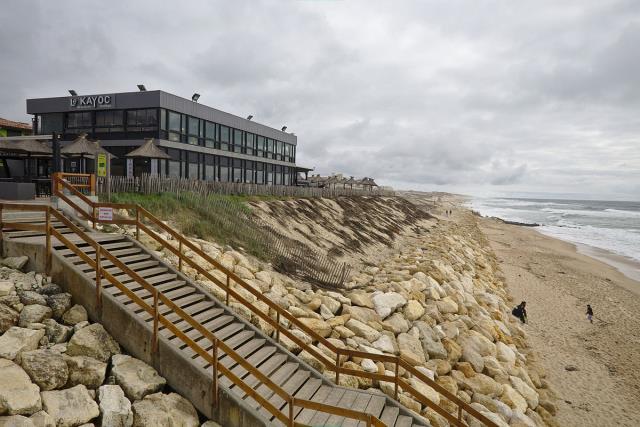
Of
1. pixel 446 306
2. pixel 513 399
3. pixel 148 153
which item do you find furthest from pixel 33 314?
pixel 148 153

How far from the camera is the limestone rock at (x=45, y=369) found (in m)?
5.79

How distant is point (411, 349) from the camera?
444 inches

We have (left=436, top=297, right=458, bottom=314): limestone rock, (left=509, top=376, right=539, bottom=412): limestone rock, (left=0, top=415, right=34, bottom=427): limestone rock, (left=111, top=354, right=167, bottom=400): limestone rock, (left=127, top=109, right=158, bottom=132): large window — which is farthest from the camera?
(left=127, top=109, right=158, bottom=132): large window

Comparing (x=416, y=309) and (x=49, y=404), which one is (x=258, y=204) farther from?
(x=49, y=404)

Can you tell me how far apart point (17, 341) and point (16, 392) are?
1069mm

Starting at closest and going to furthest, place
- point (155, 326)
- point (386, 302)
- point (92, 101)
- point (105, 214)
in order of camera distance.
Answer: point (155, 326), point (105, 214), point (386, 302), point (92, 101)

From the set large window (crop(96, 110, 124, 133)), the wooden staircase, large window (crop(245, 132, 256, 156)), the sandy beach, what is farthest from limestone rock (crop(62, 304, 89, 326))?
large window (crop(245, 132, 256, 156))

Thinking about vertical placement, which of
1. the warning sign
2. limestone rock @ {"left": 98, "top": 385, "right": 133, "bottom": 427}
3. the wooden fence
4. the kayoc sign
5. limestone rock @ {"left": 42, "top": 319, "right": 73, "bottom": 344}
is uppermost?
the kayoc sign

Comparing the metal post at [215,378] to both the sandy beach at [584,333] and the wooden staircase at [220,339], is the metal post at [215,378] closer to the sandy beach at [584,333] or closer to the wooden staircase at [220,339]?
the wooden staircase at [220,339]

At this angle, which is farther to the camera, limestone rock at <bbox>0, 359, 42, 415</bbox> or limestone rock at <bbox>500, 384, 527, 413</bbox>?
limestone rock at <bbox>500, 384, 527, 413</bbox>

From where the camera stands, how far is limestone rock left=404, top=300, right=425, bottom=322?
1324 centimetres

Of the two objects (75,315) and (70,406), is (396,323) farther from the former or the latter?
(70,406)

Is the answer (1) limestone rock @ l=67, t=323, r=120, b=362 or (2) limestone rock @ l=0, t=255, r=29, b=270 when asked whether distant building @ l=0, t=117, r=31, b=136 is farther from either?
(1) limestone rock @ l=67, t=323, r=120, b=362

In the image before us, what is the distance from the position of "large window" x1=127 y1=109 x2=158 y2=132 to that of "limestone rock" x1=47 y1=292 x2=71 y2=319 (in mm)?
24052
